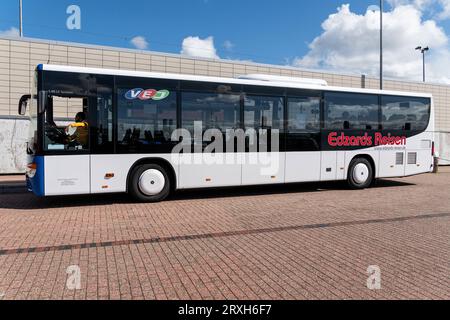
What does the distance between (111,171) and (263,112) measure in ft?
13.8

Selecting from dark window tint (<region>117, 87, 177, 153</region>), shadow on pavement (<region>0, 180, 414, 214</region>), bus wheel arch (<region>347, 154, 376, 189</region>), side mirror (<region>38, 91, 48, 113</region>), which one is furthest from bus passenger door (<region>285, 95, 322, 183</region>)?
side mirror (<region>38, 91, 48, 113</region>)

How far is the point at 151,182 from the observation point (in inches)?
364

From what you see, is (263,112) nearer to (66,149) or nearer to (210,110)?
A: (210,110)

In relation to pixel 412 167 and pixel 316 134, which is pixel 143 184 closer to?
pixel 316 134

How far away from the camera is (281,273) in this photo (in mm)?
4453

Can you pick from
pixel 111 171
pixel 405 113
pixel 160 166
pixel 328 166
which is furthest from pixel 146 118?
pixel 405 113

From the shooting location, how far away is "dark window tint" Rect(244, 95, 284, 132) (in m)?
10.2

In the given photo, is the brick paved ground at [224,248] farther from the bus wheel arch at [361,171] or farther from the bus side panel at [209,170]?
the bus wheel arch at [361,171]

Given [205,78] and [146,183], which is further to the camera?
[205,78]

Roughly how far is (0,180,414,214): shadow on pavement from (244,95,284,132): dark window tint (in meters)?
1.98

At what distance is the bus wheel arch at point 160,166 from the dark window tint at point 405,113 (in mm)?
6959

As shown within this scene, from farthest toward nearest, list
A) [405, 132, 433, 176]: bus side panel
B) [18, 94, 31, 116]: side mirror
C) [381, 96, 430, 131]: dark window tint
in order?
[405, 132, 433, 176]: bus side panel
[381, 96, 430, 131]: dark window tint
[18, 94, 31, 116]: side mirror

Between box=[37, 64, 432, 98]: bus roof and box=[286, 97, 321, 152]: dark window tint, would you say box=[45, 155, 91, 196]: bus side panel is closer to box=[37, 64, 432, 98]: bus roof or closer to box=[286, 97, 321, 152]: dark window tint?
box=[37, 64, 432, 98]: bus roof
